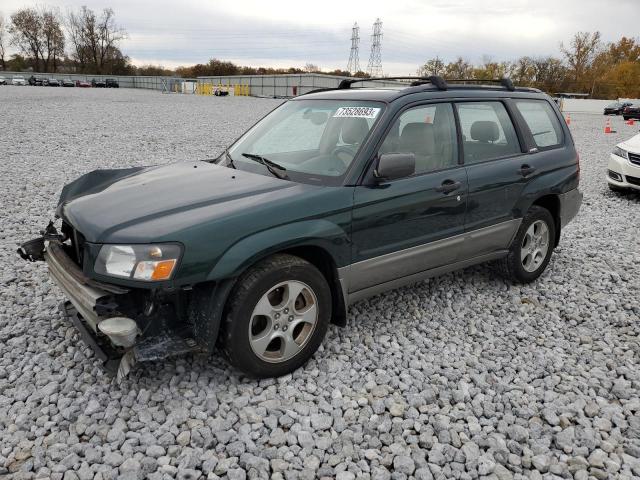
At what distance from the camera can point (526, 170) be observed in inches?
179

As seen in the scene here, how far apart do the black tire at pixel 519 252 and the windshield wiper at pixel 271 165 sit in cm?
Answer: 234

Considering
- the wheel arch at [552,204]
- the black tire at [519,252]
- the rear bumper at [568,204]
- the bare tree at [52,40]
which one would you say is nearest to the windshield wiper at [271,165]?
the black tire at [519,252]

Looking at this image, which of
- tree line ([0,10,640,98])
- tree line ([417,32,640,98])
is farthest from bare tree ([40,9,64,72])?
tree line ([417,32,640,98])

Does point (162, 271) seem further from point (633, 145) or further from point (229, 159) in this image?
point (633, 145)

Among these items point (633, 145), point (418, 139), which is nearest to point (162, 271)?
point (418, 139)

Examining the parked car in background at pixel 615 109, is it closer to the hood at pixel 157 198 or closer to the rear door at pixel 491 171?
the rear door at pixel 491 171

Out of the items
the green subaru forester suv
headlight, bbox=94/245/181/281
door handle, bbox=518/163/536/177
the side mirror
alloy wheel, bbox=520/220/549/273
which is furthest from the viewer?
alloy wheel, bbox=520/220/549/273

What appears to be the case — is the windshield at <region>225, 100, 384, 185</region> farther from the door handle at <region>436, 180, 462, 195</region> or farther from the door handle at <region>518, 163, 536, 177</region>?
the door handle at <region>518, 163, 536, 177</region>

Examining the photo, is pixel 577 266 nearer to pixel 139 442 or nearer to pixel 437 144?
pixel 437 144

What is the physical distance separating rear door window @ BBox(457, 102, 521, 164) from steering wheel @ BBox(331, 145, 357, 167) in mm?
1081

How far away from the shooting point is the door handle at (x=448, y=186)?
386 cm

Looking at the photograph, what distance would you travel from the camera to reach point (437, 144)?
13.2ft

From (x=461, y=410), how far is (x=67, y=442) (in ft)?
7.25

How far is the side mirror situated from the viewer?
3.35m
